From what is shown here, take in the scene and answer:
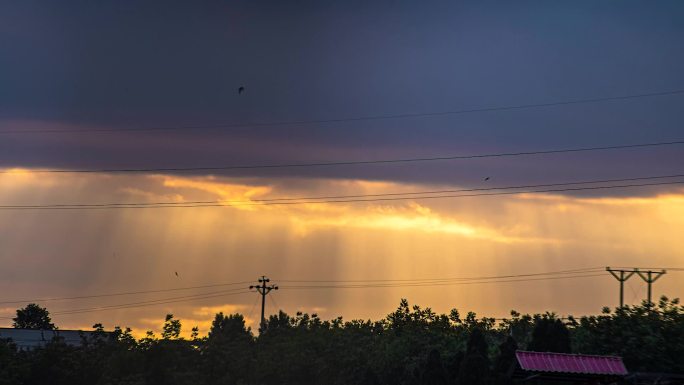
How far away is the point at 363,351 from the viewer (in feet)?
304

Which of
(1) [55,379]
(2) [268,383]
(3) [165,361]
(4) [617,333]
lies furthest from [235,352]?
(4) [617,333]

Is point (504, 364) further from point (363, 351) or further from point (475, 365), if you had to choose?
point (363, 351)

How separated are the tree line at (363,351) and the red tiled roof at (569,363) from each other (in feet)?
76.6

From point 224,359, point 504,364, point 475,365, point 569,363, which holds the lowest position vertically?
point 569,363

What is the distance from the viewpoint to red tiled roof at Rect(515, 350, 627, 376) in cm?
3881

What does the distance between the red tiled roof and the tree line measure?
23.4m

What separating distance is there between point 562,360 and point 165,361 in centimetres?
5498

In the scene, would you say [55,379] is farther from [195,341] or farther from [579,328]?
[579,328]

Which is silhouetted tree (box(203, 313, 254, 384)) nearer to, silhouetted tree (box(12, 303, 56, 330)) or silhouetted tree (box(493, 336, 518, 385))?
silhouetted tree (box(493, 336, 518, 385))

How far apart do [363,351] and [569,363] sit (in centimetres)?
5427

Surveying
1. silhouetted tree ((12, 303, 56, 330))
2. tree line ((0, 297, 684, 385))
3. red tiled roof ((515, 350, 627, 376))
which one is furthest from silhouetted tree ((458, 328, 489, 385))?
silhouetted tree ((12, 303, 56, 330))

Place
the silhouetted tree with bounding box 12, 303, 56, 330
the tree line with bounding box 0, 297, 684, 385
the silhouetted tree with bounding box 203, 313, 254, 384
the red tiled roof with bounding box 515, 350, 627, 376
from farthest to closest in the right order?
the silhouetted tree with bounding box 12, 303, 56, 330, the silhouetted tree with bounding box 203, 313, 254, 384, the tree line with bounding box 0, 297, 684, 385, the red tiled roof with bounding box 515, 350, 627, 376

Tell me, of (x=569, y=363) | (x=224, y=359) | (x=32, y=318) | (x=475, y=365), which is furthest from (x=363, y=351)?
(x=32, y=318)

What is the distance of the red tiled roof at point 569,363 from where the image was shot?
1528 inches
